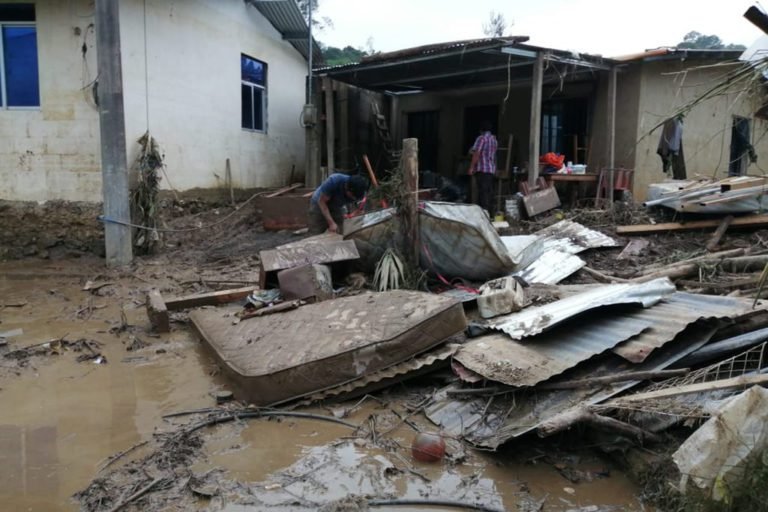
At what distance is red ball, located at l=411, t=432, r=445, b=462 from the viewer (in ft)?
9.94

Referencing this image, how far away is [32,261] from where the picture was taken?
334 inches

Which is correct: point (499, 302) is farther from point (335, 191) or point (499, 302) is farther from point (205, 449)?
point (335, 191)

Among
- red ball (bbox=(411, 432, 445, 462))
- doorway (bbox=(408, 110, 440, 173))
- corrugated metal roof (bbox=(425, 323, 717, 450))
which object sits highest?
doorway (bbox=(408, 110, 440, 173))

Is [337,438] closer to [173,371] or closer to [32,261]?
[173,371]

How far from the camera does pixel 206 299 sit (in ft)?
19.5

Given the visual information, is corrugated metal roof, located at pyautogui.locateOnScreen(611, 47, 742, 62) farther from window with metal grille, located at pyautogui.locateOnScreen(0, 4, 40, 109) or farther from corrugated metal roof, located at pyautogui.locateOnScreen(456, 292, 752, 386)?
window with metal grille, located at pyautogui.locateOnScreen(0, 4, 40, 109)

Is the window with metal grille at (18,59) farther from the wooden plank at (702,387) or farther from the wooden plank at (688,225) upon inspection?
the wooden plank at (702,387)

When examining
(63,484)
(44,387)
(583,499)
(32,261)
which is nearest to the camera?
(583,499)

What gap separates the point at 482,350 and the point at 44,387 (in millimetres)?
3221

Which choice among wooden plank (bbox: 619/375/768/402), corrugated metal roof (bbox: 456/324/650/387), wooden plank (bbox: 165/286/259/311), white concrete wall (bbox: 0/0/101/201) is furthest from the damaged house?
wooden plank (bbox: 619/375/768/402)

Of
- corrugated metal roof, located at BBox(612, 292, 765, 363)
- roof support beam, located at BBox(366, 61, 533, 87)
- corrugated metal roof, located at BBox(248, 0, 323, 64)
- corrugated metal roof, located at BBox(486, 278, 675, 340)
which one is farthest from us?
corrugated metal roof, located at BBox(248, 0, 323, 64)

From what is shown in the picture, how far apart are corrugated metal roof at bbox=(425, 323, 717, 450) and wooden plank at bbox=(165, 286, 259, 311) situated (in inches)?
124

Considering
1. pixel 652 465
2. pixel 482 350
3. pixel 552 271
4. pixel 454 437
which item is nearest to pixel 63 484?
pixel 454 437

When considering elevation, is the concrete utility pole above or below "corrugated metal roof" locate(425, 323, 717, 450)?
above
